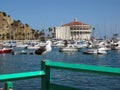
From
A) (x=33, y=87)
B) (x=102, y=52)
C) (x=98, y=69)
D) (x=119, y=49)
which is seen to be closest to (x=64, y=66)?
(x=98, y=69)

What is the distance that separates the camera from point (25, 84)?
1184 inches

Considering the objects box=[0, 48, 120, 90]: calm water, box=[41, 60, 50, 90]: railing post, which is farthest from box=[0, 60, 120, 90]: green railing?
box=[0, 48, 120, 90]: calm water

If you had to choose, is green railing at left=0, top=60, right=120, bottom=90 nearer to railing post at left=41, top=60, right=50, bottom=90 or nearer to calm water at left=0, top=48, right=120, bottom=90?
railing post at left=41, top=60, right=50, bottom=90

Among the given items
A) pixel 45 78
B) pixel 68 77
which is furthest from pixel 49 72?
pixel 68 77

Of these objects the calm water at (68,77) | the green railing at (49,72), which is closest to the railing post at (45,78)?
the green railing at (49,72)

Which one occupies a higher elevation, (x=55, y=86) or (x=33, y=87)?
(x=55, y=86)

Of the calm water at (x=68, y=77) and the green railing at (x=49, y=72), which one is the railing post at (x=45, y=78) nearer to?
the green railing at (x=49, y=72)

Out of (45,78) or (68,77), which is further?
(68,77)

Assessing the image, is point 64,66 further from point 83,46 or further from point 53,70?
point 83,46

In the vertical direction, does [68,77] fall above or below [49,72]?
below

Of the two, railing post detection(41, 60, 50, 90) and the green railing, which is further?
railing post detection(41, 60, 50, 90)

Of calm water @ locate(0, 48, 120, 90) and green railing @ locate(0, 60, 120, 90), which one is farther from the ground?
green railing @ locate(0, 60, 120, 90)

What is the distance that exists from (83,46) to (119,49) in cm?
2371

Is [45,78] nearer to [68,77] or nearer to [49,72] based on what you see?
[49,72]
